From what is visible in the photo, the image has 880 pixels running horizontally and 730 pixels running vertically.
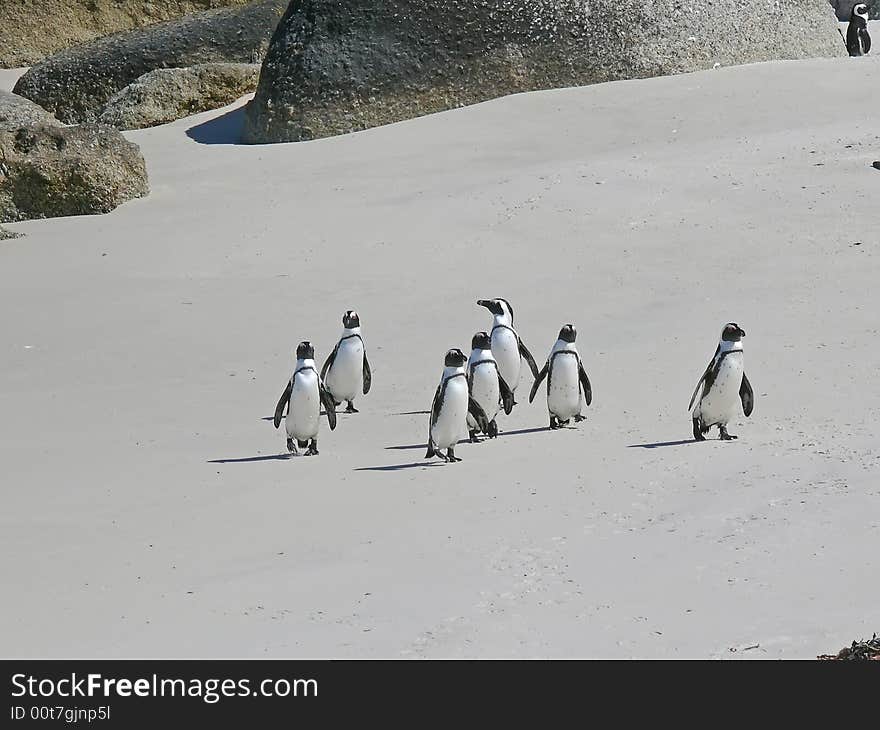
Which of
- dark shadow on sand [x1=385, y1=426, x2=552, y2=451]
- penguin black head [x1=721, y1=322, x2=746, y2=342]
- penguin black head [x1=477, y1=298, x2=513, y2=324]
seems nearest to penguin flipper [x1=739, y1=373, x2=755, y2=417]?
penguin black head [x1=721, y1=322, x2=746, y2=342]

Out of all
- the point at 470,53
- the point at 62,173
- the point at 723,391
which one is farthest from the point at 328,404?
the point at 470,53

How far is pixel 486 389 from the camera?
277 inches

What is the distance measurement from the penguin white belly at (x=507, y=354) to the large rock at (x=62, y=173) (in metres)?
4.94

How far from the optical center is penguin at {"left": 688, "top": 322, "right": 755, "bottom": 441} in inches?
255

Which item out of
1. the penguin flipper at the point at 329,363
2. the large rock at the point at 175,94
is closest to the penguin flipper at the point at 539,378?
the penguin flipper at the point at 329,363

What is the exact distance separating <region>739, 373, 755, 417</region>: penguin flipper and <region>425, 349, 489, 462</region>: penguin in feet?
3.64

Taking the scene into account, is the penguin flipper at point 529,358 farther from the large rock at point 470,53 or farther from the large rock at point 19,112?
the large rock at point 19,112

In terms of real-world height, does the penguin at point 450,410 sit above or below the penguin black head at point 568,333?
below

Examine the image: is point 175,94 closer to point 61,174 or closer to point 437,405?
point 61,174

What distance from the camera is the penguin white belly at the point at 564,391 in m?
6.94

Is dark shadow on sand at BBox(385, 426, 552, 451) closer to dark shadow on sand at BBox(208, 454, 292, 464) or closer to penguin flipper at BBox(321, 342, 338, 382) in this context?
Result: dark shadow on sand at BBox(208, 454, 292, 464)

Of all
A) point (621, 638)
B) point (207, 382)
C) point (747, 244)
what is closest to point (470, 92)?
point (747, 244)

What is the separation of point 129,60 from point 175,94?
2.46 metres

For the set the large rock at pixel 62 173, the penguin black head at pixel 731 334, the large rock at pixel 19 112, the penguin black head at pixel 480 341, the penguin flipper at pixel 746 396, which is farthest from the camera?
the large rock at pixel 19 112
